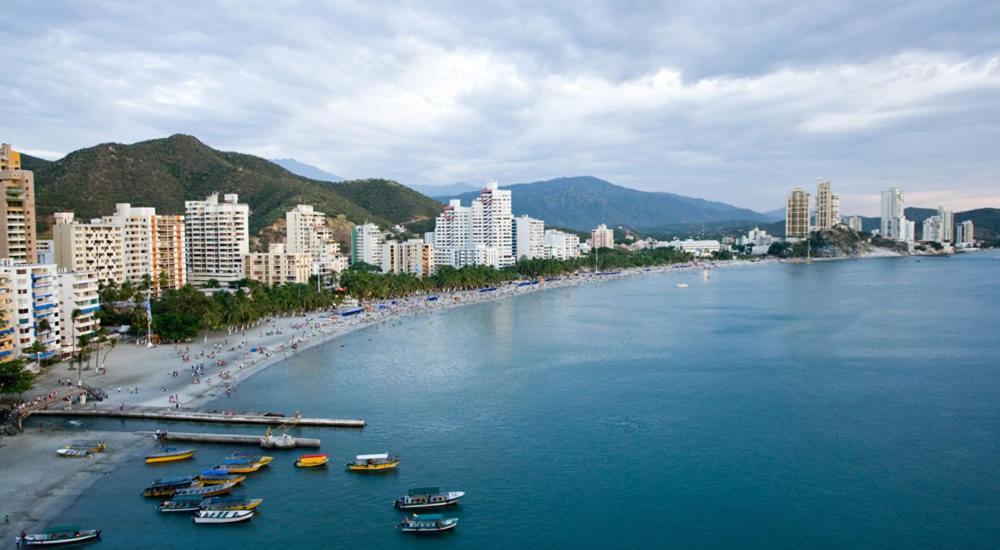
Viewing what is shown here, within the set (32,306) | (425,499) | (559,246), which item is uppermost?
(559,246)

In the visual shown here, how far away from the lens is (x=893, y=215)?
160m

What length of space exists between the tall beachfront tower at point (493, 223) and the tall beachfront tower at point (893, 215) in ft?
361

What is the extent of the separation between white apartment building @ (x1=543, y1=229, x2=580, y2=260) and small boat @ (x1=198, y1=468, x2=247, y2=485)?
7295cm

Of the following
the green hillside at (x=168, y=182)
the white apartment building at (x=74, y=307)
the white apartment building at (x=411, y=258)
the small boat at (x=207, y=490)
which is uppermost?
the green hillside at (x=168, y=182)

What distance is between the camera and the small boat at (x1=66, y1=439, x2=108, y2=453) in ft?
59.0

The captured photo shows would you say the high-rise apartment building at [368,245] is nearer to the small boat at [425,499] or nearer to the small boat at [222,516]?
the small boat at [222,516]

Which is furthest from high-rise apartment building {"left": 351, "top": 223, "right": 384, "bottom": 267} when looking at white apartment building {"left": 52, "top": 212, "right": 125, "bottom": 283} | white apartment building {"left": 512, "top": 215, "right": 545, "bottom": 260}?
white apartment building {"left": 52, "top": 212, "right": 125, "bottom": 283}

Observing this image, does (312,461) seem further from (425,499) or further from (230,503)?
(425,499)

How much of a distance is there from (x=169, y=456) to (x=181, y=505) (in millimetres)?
3099

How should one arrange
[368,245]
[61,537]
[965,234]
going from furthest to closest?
[965,234] → [368,245] → [61,537]

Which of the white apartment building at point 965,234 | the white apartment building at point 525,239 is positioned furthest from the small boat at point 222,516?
the white apartment building at point 965,234

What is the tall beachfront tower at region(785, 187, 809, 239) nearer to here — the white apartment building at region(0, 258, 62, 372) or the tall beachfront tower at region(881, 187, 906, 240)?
the tall beachfront tower at region(881, 187, 906, 240)

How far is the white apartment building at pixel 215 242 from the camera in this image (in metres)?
51.8

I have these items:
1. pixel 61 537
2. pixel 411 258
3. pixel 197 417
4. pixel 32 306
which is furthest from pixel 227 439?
pixel 411 258
